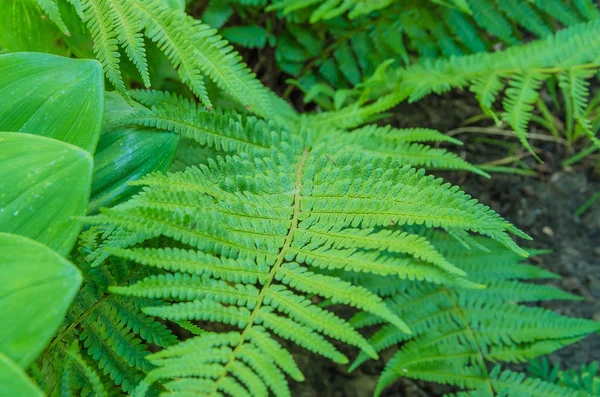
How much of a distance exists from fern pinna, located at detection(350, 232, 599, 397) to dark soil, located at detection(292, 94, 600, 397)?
240 mm

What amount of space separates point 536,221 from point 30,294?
1.57 m

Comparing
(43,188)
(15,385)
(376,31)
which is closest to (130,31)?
(43,188)

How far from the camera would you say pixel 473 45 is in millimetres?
1610

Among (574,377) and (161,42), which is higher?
(161,42)

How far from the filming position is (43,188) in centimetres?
77

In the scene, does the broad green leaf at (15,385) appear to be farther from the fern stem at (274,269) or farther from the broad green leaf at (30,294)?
the fern stem at (274,269)

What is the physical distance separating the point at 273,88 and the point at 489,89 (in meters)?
0.76

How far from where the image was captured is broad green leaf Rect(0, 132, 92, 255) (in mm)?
765

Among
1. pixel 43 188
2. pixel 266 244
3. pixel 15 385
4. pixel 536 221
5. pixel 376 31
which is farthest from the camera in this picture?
pixel 536 221

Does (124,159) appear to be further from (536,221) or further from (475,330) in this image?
(536,221)

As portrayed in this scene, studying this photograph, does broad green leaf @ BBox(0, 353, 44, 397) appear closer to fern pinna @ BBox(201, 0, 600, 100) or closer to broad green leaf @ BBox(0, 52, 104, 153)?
Result: broad green leaf @ BBox(0, 52, 104, 153)

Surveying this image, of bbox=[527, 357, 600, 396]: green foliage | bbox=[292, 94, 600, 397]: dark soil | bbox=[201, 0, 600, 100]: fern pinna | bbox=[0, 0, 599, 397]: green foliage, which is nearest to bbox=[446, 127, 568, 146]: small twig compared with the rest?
bbox=[292, 94, 600, 397]: dark soil

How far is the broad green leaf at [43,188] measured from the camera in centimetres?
76

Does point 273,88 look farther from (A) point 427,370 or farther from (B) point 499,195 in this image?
(A) point 427,370
